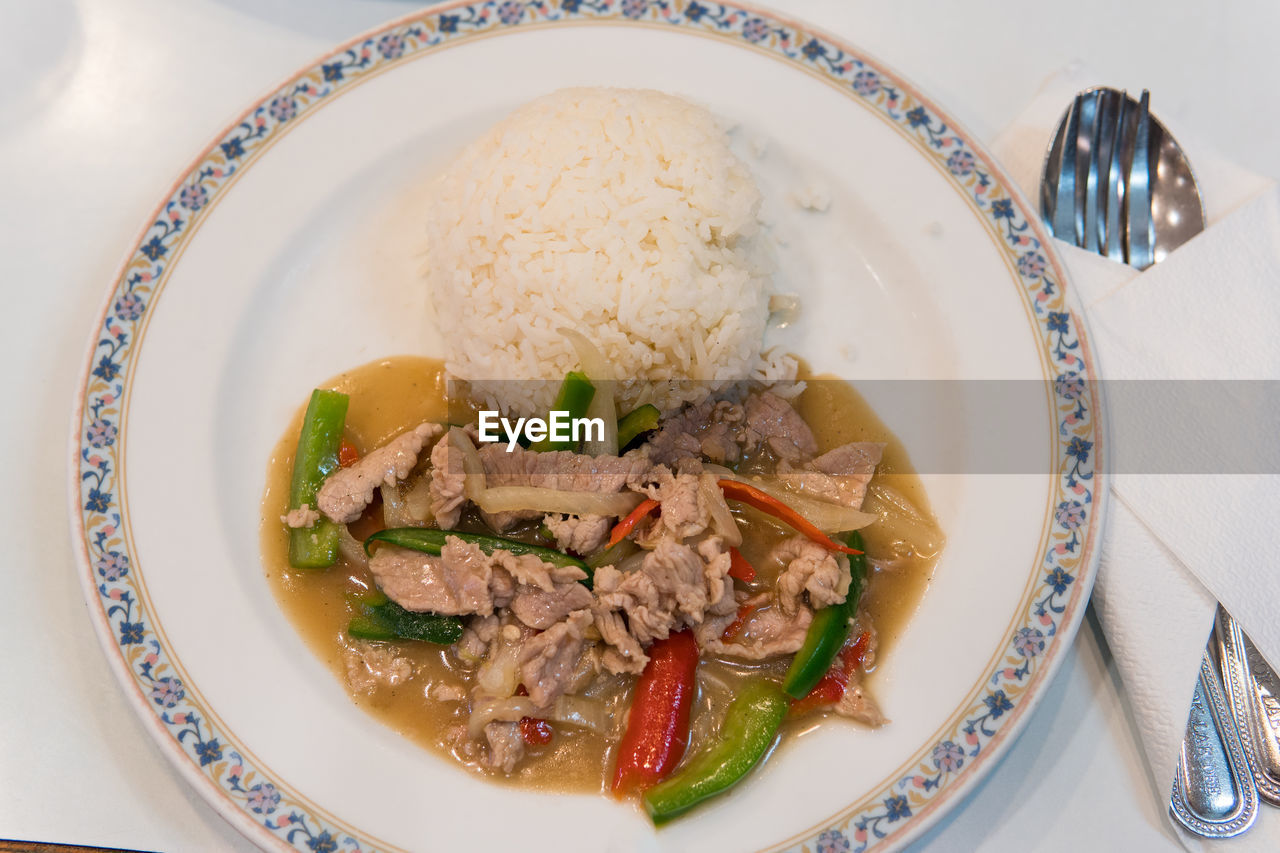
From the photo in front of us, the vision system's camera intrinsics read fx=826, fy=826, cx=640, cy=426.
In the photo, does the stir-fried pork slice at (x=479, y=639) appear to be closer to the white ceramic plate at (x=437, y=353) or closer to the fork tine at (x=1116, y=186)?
the white ceramic plate at (x=437, y=353)

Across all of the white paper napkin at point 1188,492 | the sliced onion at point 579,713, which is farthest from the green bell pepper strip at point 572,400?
the white paper napkin at point 1188,492

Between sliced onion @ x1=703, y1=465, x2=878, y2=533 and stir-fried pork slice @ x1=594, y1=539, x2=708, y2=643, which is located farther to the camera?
sliced onion @ x1=703, y1=465, x2=878, y2=533

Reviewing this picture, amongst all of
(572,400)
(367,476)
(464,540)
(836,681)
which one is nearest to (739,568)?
(836,681)

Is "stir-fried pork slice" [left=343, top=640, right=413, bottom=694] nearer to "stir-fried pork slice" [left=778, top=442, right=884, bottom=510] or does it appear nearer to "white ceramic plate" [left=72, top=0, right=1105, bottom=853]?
"white ceramic plate" [left=72, top=0, right=1105, bottom=853]

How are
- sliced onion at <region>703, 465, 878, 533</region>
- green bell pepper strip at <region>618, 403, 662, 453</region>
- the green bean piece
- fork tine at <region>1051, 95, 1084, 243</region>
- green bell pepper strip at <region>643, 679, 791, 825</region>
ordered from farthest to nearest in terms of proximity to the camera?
fork tine at <region>1051, 95, 1084, 243</region>, green bell pepper strip at <region>618, 403, 662, 453</region>, sliced onion at <region>703, 465, 878, 533</region>, the green bean piece, green bell pepper strip at <region>643, 679, 791, 825</region>

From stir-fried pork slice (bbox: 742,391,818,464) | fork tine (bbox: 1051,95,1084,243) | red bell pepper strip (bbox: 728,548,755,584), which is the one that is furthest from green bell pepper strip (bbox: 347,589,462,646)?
fork tine (bbox: 1051,95,1084,243)

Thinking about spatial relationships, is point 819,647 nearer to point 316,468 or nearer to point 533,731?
point 533,731

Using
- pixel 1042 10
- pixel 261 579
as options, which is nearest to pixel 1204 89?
pixel 1042 10
